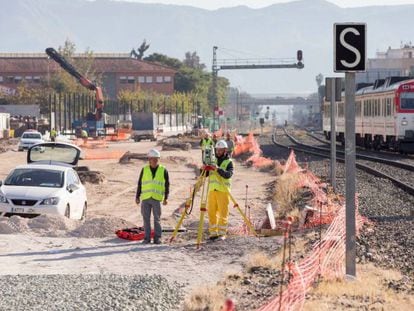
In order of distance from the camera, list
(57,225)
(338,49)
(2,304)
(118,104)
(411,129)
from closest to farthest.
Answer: (2,304)
(338,49)
(57,225)
(411,129)
(118,104)

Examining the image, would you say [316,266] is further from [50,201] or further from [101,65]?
[101,65]

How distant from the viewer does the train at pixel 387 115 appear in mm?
45188

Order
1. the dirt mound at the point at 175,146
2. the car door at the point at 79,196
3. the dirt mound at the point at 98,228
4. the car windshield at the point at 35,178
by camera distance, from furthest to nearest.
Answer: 1. the dirt mound at the point at 175,146
2. the car door at the point at 79,196
3. the car windshield at the point at 35,178
4. the dirt mound at the point at 98,228

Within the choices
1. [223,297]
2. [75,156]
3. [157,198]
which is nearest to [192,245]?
[157,198]

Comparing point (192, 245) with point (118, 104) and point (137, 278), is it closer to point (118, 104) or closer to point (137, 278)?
point (137, 278)

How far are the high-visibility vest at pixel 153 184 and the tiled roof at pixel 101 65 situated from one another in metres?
156

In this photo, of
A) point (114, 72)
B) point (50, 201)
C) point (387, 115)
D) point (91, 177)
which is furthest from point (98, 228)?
point (114, 72)

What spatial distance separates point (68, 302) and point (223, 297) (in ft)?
5.75

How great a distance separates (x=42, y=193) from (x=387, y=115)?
2945 cm

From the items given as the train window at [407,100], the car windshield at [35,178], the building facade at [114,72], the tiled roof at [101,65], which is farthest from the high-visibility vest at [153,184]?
the building facade at [114,72]

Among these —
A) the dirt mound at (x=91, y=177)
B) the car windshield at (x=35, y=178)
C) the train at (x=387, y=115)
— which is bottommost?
the dirt mound at (x=91, y=177)

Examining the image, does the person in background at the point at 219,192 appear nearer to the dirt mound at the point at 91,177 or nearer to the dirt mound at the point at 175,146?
the dirt mound at the point at 91,177

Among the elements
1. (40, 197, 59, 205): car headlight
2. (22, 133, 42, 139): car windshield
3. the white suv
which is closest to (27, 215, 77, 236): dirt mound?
(40, 197, 59, 205): car headlight

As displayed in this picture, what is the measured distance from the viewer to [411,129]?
1766 inches
